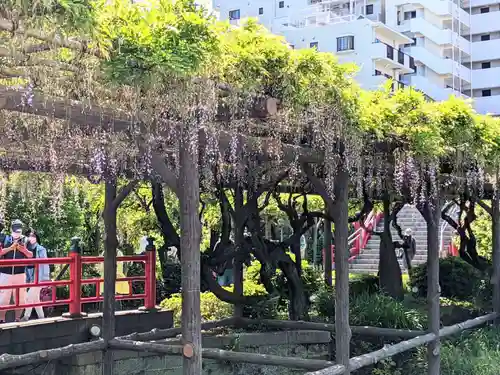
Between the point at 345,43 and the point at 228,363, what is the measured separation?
27.7m

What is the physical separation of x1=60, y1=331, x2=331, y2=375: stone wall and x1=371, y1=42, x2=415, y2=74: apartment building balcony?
26.1 metres

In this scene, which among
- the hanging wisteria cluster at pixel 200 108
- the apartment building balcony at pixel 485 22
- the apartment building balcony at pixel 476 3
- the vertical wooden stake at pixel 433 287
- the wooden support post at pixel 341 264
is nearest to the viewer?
the hanging wisteria cluster at pixel 200 108

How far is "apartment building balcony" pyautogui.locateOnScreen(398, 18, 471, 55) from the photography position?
36.6 meters

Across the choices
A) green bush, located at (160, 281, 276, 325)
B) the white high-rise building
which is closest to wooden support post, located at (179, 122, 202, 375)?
green bush, located at (160, 281, 276, 325)

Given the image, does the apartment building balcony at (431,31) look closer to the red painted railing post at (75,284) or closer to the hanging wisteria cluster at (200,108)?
the hanging wisteria cluster at (200,108)

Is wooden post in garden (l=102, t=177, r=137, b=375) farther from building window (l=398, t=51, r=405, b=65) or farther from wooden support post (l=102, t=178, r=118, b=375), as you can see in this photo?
building window (l=398, t=51, r=405, b=65)

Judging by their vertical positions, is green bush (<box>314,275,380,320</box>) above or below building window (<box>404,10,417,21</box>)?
below

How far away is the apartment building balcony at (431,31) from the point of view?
36.6 metres

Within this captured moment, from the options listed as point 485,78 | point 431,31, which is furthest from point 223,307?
point 485,78

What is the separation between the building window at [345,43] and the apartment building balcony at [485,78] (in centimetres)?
953

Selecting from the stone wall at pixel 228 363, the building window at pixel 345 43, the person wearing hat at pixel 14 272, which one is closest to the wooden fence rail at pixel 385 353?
the stone wall at pixel 228 363

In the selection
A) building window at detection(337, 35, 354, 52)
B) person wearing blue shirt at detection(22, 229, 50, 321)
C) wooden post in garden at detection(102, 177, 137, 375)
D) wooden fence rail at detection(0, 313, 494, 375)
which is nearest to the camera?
wooden fence rail at detection(0, 313, 494, 375)

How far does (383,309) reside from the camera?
333 inches

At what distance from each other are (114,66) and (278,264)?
5267mm
